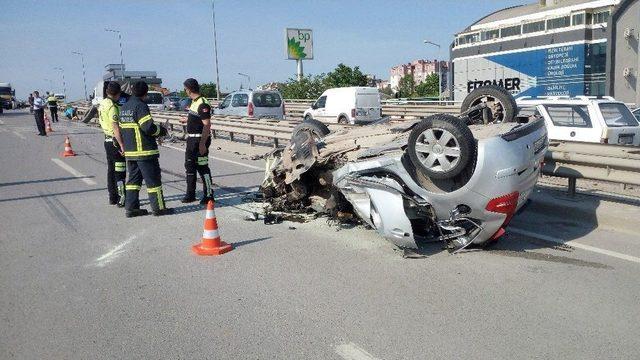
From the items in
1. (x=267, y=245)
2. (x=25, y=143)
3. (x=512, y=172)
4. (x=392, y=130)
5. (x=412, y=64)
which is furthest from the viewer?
(x=412, y=64)

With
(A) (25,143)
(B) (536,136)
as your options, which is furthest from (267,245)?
(A) (25,143)

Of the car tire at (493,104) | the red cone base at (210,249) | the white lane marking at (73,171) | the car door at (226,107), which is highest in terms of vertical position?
the car door at (226,107)

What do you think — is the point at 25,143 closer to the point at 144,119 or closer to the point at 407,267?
the point at 144,119

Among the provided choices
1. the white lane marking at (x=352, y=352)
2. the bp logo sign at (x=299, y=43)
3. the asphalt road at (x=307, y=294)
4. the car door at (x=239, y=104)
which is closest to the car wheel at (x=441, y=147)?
the asphalt road at (x=307, y=294)

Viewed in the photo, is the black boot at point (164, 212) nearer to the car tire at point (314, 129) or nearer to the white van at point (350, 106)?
the car tire at point (314, 129)

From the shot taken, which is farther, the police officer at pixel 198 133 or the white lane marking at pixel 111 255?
the police officer at pixel 198 133

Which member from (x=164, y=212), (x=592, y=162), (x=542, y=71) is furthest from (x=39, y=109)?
(x=542, y=71)

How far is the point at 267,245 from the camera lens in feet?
18.7

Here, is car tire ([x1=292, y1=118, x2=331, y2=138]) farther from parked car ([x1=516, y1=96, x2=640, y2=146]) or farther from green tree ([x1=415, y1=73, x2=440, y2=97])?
green tree ([x1=415, y1=73, x2=440, y2=97])

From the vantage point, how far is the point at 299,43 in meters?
53.1

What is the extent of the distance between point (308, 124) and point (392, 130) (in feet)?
5.61

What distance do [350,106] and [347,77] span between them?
23346 mm

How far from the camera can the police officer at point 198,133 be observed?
7.61m

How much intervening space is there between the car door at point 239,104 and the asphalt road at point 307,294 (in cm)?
1349
